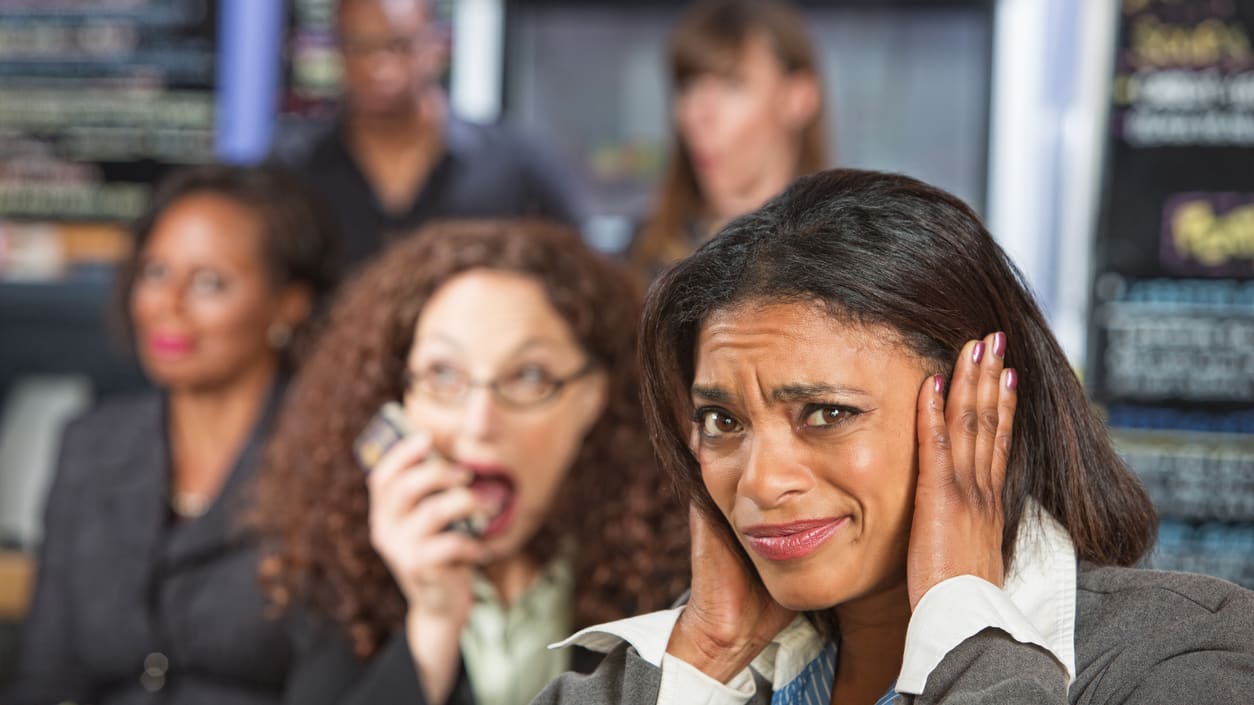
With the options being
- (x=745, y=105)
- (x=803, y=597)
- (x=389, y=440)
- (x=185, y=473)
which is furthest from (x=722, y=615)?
(x=745, y=105)

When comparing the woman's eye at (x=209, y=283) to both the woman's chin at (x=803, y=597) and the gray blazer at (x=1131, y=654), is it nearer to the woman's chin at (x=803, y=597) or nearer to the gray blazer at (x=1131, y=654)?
the woman's chin at (x=803, y=597)

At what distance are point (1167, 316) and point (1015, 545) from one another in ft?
8.19

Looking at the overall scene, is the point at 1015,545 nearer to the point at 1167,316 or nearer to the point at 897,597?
the point at 897,597

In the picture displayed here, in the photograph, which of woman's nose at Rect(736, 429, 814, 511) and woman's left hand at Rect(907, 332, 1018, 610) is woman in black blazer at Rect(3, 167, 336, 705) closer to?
woman's nose at Rect(736, 429, 814, 511)

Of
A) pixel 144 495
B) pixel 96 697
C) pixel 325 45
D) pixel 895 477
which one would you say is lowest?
pixel 96 697

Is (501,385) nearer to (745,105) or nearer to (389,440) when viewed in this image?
(389,440)

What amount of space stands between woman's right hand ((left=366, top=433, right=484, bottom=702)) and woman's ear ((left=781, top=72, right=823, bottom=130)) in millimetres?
1479

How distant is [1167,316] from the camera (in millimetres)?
3902

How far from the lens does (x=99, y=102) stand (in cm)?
489

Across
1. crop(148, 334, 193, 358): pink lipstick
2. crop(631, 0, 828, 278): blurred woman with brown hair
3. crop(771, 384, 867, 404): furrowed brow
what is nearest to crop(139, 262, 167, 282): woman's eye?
crop(148, 334, 193, 358): pink lipstick

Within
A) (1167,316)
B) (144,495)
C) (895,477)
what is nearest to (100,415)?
(144,495)

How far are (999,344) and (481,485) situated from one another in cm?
114

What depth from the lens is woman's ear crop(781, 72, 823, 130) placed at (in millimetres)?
3562

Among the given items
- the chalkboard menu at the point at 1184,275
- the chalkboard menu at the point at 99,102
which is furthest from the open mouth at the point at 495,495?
the chalkboard menu at the point at 99,102
